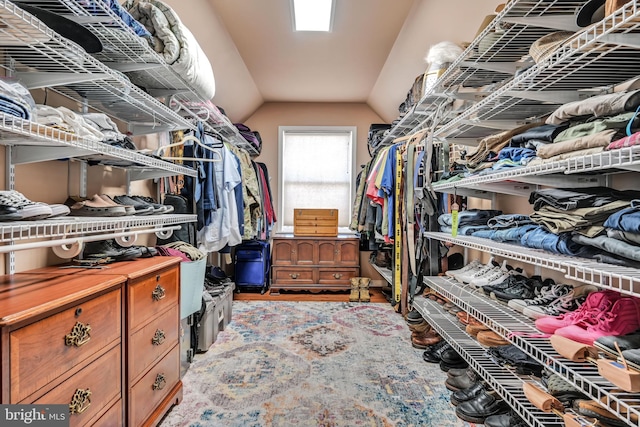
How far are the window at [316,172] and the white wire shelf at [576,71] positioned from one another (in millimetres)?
3100

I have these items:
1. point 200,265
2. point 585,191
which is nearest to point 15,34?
point 200,265

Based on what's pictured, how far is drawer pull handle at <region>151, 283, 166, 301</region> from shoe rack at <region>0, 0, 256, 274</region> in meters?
0.26

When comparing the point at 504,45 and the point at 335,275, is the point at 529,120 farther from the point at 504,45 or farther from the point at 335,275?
the point at 335,275

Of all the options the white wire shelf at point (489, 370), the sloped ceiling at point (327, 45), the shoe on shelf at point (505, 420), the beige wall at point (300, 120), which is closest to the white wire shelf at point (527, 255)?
the white wire shelf at point (489, 370)

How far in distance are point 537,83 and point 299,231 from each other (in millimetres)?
3259

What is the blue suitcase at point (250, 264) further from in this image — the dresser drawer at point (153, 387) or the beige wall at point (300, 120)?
the dresser drawer at point (153, 387)

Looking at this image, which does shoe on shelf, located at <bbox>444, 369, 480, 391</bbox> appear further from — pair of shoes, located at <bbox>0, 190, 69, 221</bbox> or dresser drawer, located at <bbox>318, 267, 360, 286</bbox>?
dresser drawer, located at <bbox>318, 267, 360, 286</bbox>

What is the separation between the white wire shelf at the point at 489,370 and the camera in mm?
1300

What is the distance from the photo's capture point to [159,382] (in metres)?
1.59

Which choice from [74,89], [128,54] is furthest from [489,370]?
[74,89]

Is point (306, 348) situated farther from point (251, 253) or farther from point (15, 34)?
point (15, 34)

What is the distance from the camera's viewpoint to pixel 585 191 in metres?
1.20

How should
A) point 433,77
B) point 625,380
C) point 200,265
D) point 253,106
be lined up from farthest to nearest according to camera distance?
point 253,106
point 433,77
point 200,265
point 625,380

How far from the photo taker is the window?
16.2 ft
